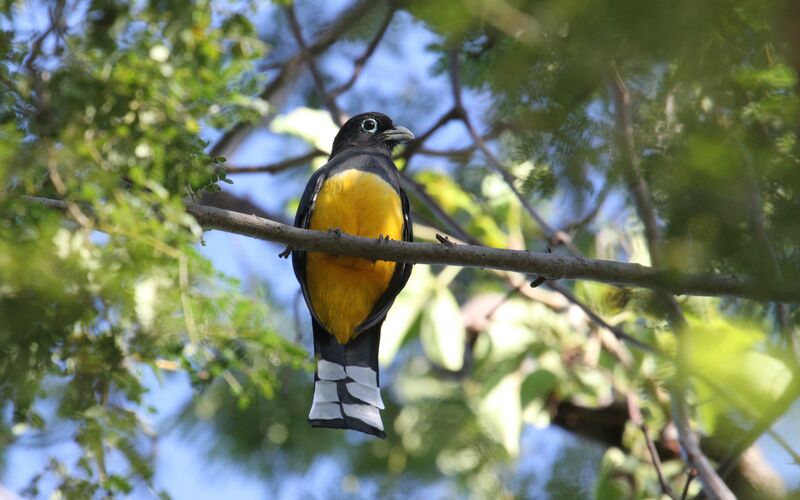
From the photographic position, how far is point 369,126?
5102mm

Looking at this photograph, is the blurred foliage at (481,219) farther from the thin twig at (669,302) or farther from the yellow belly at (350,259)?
the yellow belly at (350,259)

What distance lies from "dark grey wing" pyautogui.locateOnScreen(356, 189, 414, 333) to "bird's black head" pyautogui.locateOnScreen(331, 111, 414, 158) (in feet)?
2.36

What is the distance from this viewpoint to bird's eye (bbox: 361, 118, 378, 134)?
508 cm

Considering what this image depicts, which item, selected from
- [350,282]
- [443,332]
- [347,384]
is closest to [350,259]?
[350,282]

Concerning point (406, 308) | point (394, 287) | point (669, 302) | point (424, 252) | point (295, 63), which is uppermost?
point (295, 63)

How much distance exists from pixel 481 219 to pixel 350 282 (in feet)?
5.58

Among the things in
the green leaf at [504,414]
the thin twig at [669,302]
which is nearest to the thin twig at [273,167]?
the green leaf at [504,414]

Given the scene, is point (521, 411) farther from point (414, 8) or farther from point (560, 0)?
point (560, 0)

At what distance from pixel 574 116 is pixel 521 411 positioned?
10.3 feet

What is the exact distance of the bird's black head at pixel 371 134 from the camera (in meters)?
5.01

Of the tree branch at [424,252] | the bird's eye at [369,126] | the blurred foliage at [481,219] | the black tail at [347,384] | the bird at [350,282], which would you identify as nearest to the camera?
the blurred foliage at [481,219]

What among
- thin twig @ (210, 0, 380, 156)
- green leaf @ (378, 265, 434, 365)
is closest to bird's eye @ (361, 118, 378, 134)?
thin twig @ (210, 0, 380, 156)

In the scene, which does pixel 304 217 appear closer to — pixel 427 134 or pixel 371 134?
pixel 371 134

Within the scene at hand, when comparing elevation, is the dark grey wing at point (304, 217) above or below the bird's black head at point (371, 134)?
below
